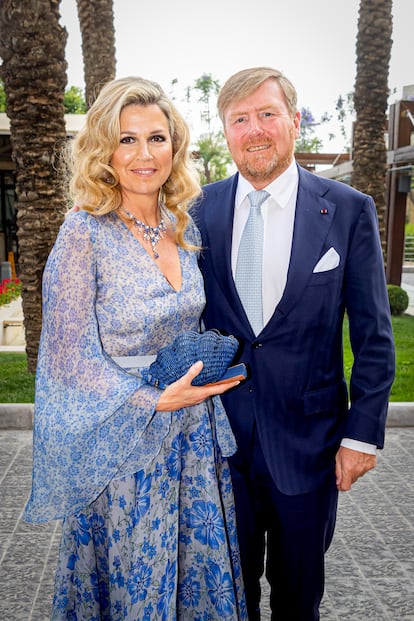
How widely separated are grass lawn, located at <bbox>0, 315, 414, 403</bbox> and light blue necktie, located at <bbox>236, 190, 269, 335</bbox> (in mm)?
4738

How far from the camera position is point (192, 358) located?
2.23 meters

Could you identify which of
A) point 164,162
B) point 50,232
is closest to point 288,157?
point 164,162

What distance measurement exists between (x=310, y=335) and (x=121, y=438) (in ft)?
2.90

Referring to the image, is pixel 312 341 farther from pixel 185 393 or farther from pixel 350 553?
pixel 350 553

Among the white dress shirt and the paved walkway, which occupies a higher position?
the white dress shirt

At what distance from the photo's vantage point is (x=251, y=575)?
114 inches

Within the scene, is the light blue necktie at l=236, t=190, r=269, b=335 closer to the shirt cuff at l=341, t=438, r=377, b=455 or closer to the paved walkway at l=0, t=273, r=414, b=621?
the shirt cuff at l=341, t=438, r=377, b=455

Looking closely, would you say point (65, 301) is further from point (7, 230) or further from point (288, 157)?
point (7, 230)

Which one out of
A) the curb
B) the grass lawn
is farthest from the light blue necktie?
the grass lawn

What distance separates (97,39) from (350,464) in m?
10.1

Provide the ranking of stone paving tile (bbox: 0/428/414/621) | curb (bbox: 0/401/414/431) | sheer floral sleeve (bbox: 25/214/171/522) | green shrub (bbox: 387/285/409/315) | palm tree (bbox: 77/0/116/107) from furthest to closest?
green shrub (bbox: 387/285/409/315)
palm tree (bbox: 77/0/116/107)
curb (bbox: 0/401/414/431)
stone paving tile (bbox: 0/428/414/621)
sheer floral sleeve (bbox: 25/214/171/522)

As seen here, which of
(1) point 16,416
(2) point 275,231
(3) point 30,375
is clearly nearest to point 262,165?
(2) point 275,231

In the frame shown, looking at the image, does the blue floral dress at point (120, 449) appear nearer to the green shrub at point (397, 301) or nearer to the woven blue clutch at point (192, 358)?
the woven blue clutch at point (192, 358)

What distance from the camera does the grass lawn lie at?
6.88 metres
